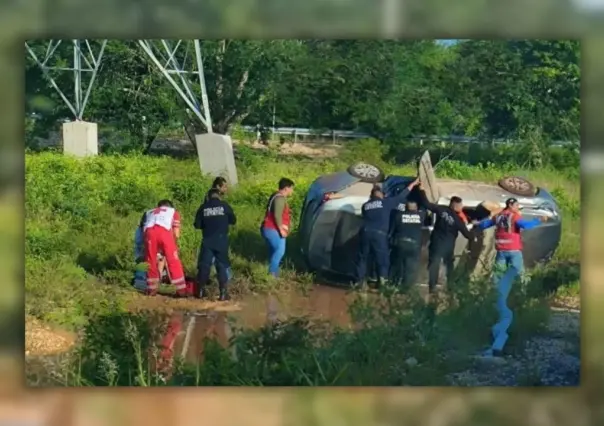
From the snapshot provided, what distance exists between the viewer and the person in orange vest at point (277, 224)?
5562 mm

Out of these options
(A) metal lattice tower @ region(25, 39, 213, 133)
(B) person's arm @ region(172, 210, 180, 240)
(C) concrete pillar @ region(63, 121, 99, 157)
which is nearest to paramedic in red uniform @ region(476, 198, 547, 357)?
(B) person's arm @ region(172, 210, 180, 240)

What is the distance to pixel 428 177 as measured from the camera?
5574mm

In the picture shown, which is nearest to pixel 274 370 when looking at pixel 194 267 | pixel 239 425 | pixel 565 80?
pixel 239 425

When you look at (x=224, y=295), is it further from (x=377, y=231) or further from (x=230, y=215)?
(x=377, y=231)

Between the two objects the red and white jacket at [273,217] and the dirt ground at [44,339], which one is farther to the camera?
the red and white jacket at [273,217]

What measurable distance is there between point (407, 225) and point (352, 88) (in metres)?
0.90

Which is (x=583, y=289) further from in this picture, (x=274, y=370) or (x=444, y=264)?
(x=274, y=370)

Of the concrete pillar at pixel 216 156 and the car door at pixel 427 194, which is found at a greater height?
the concrete pillar at pixel 216 156

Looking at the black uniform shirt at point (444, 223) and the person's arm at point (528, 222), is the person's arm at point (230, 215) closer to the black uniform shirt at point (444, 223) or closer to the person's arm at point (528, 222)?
the black uniform shirt at point (444, 223)

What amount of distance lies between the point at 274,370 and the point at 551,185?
2023mm

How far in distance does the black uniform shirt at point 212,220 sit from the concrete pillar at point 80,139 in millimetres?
747

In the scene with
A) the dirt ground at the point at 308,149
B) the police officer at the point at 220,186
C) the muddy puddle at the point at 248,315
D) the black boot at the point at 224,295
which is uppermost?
the dirt ground at the point at 308,149

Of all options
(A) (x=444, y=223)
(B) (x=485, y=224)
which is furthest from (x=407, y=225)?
(B) (x=485, y=224)

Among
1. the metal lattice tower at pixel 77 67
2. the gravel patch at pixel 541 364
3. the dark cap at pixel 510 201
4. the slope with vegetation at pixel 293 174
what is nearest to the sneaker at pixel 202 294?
the slope with vegetation at pixel 293 174
